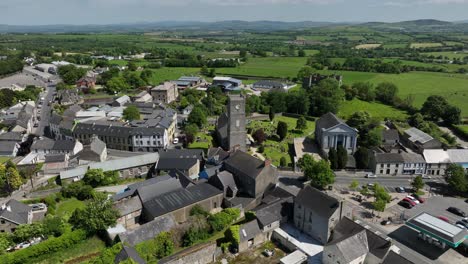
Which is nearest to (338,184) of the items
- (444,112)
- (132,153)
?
(132,153)

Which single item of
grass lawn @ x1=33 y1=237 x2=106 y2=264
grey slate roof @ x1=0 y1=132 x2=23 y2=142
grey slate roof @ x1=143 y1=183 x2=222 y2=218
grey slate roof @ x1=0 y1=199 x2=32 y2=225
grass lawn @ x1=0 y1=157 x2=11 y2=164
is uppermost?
grey slate roof @ x1=0 y1=132 x2=23 y2=142

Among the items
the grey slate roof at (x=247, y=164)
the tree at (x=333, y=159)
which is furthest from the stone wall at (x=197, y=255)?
the tree at (x=333, y=159)

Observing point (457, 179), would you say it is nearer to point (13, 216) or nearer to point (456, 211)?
point (456, 211)

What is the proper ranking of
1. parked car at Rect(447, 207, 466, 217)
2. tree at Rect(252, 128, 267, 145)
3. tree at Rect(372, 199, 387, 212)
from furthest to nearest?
tree at Rect(252, 128, 267, 145) < parked car at Rect(447, 207, 466, 217) < tree at Rect(372, 199, 387, 212)

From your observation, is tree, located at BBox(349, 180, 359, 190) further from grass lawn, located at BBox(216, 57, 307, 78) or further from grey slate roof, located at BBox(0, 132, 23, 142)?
grass lawn, located at BBox(216, 57, 307, 78)

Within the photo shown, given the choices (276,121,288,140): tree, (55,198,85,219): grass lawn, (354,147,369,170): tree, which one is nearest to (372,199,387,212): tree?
(354,147,369,170): tree

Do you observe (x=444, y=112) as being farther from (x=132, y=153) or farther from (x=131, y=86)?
(x=131, y=86)
